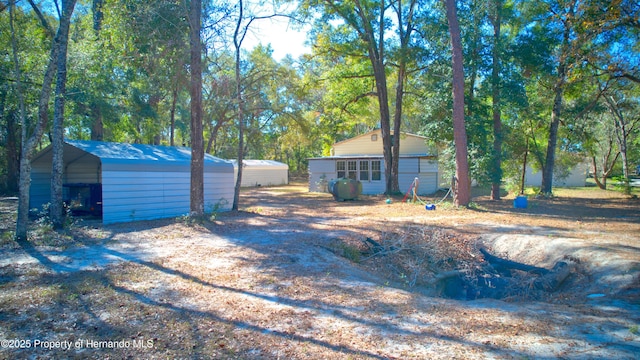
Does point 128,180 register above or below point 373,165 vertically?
below

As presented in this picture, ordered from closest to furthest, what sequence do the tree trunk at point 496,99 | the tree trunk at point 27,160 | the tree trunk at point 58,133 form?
the tree trunk at point 27,160
the tree trunk at point 58,133
the tree trunk at point 496,99

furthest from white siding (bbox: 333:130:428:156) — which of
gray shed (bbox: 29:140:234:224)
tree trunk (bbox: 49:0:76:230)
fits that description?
tree trunk (bbox: 49:0:76:230)

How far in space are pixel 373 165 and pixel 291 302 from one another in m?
20.6

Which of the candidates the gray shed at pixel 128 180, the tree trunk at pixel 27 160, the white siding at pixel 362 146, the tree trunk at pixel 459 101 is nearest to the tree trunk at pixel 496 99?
the tree trunk at pixel 459 101

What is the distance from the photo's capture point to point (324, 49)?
20.5 meters

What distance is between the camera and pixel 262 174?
37.0 m

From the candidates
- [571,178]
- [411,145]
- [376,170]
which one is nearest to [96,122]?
[376,170]

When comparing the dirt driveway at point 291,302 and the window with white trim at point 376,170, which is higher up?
the window with white trim at point 376,170

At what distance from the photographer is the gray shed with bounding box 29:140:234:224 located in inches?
441

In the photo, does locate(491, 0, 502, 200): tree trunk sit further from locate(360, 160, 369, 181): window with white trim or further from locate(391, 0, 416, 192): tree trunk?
locate(360, 160, 369, 181): window with white trim

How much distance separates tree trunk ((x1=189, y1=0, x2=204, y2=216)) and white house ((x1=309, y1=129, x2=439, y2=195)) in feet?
46.7

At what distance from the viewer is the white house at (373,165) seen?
78.1 ft

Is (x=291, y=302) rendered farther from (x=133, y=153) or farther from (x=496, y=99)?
(x=496, y=99)

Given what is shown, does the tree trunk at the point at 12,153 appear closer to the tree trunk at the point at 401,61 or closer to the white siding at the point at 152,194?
the white siding at the point at 152,194
